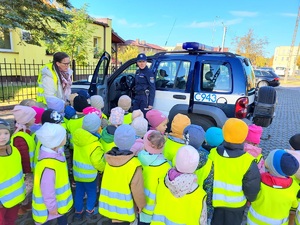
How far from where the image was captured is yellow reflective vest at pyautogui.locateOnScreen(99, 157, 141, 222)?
1937 mm

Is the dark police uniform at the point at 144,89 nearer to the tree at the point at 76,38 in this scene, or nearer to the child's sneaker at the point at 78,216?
the child's sneaker at the point at 78,216

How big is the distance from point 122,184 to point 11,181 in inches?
40.1

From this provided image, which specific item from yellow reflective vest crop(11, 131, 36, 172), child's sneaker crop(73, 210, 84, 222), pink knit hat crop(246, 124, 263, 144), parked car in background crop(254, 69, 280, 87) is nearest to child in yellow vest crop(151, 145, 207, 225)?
pink knit hat crop(246, 124, 263, 144)

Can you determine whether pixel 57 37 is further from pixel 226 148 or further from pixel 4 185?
pixel 226 148

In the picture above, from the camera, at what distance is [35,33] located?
20.9ft

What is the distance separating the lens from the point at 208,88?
13.4ft

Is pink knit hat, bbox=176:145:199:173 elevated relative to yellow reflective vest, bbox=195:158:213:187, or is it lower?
elevated

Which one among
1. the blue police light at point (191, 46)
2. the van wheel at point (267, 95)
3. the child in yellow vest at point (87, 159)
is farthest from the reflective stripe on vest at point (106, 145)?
the van wheel at point (267, 95)

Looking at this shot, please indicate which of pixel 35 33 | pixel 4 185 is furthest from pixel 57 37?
pixel 4 185

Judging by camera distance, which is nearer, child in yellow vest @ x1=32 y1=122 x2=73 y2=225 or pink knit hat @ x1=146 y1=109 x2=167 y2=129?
child in yellow vest @ x1=32 y1=122 x2=73 y2=225

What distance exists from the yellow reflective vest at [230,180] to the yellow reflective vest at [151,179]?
458mm

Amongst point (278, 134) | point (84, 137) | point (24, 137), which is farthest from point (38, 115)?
point (278, 134)

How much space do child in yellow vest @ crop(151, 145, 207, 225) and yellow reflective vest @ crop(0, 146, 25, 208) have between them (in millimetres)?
1394

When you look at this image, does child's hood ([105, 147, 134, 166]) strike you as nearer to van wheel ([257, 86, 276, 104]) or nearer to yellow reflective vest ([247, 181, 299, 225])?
yellow reflective vest ([247, 181, 299, 225])
